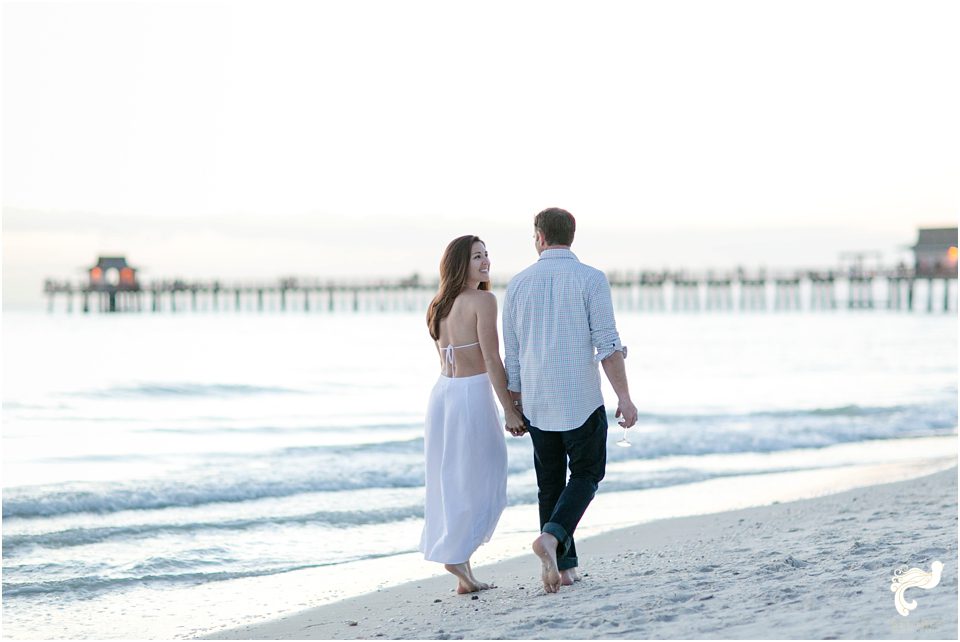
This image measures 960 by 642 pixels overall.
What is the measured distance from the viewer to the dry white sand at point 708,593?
123 inches

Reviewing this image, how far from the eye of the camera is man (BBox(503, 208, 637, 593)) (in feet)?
12.1

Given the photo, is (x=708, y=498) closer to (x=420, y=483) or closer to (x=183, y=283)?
(x=420, y=483)

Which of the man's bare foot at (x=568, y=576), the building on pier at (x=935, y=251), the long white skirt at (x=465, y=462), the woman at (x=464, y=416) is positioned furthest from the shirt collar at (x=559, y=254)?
the building on pier at (x=935, y=251)

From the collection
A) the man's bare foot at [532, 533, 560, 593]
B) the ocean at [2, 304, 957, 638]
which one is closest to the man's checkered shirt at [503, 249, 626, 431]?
the man's bare foot at [532, 533, 560, 593]

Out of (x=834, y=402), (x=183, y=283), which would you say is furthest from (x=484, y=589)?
(x=183, y=283)

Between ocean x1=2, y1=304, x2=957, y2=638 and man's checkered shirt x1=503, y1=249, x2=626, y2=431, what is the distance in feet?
5.22

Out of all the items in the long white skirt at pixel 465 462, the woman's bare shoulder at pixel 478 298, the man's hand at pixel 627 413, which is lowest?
the long white skirt at pixel 465 462

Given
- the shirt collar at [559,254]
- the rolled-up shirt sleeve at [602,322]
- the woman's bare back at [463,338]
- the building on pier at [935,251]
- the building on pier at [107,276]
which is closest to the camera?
the rolled-up shirt sleeve at [602,322]

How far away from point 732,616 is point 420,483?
16.7ft

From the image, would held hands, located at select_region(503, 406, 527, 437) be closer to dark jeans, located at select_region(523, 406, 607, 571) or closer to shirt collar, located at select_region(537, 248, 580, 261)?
dark jeans, located at select_region(523, 406, 607, 571)

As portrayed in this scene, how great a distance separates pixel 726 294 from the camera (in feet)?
199

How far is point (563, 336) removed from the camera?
146 inches

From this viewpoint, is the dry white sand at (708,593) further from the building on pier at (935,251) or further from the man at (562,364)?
the building on pier at (935,251)

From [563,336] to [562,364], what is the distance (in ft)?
0.33
